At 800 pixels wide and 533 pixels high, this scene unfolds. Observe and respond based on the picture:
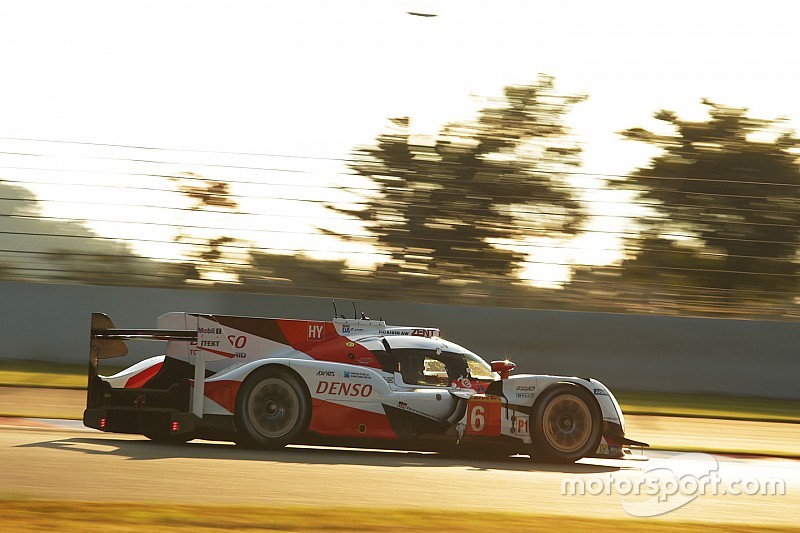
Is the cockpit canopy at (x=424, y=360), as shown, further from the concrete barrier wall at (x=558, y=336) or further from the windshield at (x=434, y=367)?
the concrete barrier wall at (x=558, y=336)

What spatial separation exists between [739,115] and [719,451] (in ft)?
47.5

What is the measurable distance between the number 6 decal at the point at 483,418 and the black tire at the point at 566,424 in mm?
370

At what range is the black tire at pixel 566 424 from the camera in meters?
9.69

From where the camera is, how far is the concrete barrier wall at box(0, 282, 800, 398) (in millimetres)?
19312

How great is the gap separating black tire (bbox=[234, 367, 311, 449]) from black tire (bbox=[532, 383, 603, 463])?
2.19 metres

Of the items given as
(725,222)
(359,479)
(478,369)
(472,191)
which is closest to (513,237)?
(472,191)

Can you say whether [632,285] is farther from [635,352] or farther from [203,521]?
[203,521]

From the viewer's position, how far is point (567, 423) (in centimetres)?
979

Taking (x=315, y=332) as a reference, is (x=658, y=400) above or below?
below

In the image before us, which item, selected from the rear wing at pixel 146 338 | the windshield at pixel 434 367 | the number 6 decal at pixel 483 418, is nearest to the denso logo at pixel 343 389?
the windshield at pixel 434 367

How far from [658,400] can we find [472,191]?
6.47 m

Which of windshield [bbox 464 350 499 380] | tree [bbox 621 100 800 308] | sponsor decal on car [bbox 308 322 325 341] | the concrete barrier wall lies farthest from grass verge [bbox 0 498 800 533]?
tree [bbox 621 100 800 308]

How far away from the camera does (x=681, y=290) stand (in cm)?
2002

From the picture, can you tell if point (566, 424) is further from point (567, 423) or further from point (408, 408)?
point (408, 408)
